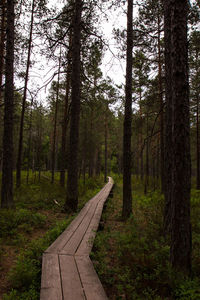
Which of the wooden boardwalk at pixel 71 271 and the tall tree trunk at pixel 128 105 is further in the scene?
the tall tree trunk at pixel 128 105

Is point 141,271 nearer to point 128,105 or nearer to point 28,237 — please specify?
point 28,237

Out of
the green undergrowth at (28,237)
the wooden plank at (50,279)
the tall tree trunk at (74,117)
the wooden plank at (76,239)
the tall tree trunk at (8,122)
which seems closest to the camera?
the wooden plank at (50,279)

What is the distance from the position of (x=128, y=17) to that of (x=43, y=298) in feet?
30.7

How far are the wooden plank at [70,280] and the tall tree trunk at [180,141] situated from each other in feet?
5.47

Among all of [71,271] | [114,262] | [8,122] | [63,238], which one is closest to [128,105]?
[8,122]

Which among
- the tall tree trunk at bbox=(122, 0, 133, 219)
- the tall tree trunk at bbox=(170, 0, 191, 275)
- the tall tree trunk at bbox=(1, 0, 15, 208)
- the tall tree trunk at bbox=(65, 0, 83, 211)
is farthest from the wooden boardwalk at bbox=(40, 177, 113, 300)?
the tall tree trunk at bbox=(1, 0, 15, 208)

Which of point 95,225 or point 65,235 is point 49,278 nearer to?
point 65,235

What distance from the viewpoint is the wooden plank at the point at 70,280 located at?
2.52m

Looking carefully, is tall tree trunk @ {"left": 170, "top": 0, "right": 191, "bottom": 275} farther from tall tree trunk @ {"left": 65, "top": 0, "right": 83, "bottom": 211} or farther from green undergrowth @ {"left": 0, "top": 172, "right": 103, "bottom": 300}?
tall tree trunk @ {"left": 65, "top": 0, "right": 83, "bottom": 211}

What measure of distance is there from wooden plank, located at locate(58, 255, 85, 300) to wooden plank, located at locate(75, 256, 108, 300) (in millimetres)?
73

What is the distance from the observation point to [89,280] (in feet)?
9.54

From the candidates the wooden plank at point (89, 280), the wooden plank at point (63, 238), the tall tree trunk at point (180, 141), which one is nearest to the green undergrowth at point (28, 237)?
the wooden plank at point (63, 238)

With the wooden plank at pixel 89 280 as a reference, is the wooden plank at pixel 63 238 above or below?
below

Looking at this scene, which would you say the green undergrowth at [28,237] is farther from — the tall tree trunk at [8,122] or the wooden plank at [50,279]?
the tall tree trunk at [8,122]
